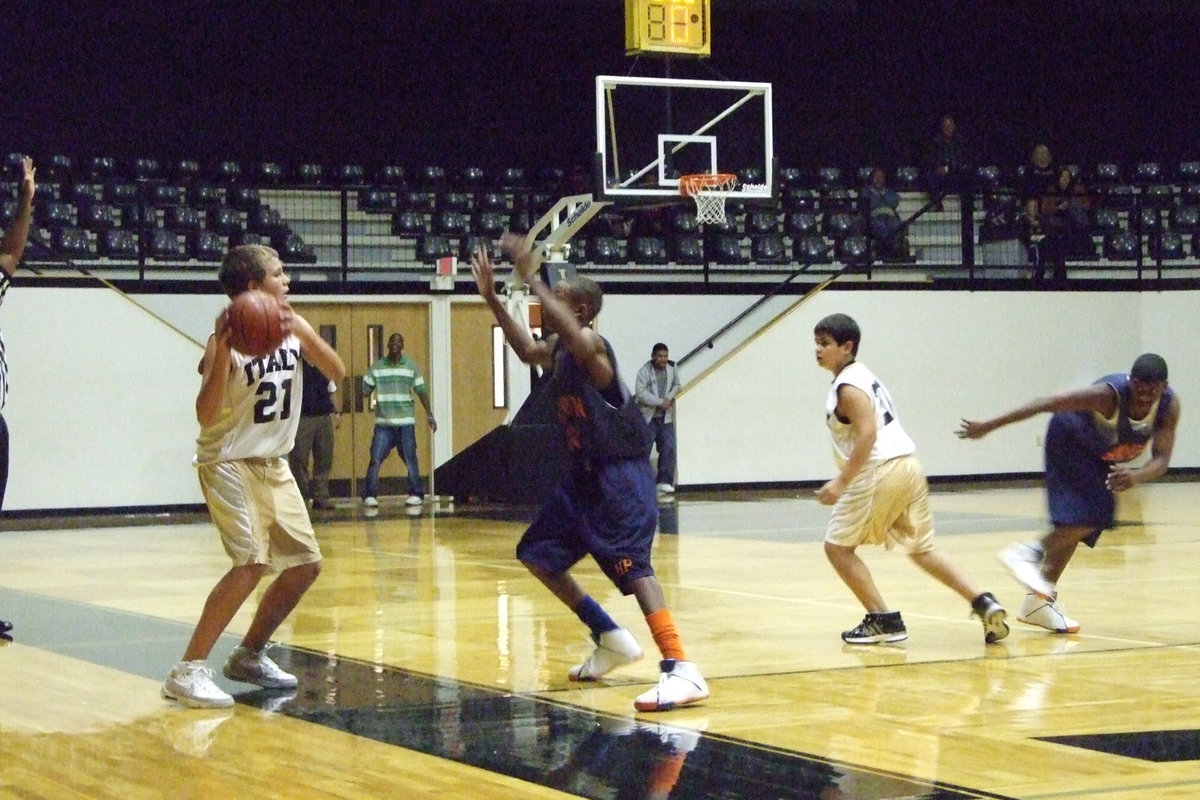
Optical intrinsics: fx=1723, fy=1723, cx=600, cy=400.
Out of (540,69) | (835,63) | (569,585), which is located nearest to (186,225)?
(540,69)

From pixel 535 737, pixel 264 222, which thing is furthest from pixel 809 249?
pixel 535 737

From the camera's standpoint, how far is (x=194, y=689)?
6.81 meters

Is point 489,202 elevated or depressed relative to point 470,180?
depressed

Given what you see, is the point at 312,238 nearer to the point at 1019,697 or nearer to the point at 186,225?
the point at 186,225

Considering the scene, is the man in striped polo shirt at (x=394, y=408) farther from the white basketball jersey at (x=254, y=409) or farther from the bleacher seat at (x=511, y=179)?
the white basketball jersey at (x=254, y=409)

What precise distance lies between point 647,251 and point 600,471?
1656 cm

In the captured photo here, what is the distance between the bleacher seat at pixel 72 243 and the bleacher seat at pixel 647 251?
704 centimetres

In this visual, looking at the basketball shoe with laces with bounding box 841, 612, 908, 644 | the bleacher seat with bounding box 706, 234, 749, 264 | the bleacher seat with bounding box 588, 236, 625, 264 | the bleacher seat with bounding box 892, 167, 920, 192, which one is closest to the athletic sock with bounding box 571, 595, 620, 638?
the basketball shoe with laces with bounding box 841, 612, 908, 644

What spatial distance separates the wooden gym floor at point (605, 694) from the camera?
5.43m

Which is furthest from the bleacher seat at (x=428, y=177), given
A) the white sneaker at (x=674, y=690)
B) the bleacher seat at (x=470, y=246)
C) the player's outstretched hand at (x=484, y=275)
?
the white sneaker at (x=674, y=690)

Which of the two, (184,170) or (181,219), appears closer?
(181,219)

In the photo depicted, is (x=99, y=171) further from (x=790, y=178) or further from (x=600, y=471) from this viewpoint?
(x=600, y=471)

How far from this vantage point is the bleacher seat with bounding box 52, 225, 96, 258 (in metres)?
20.5

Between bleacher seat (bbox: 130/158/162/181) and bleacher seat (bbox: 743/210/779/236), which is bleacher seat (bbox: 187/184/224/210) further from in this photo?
bleacher seat (bbox: 743/210/779/236)
